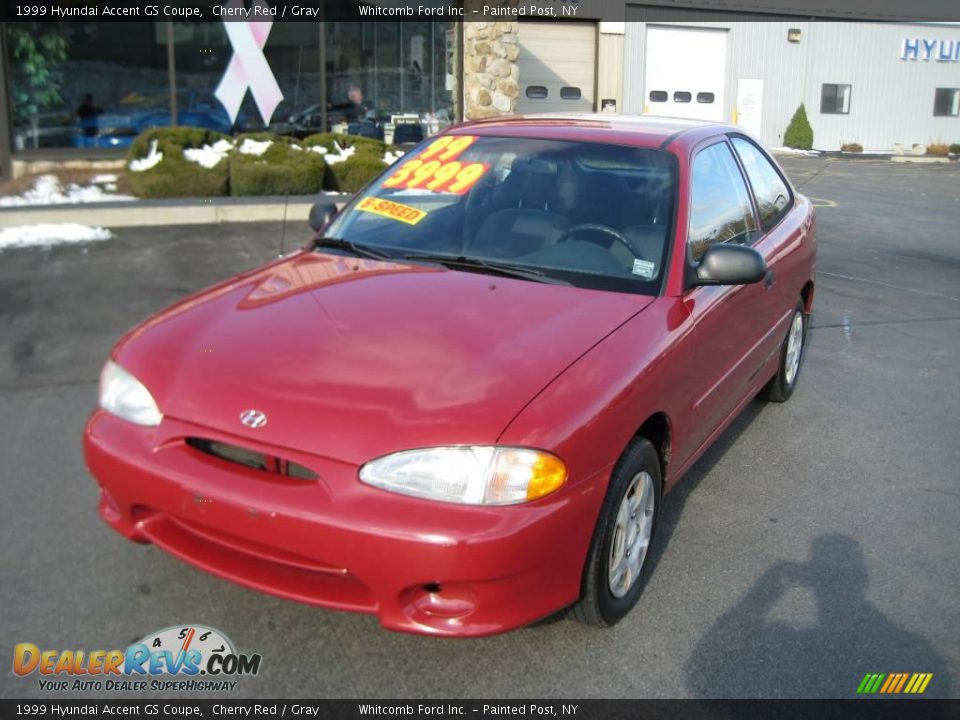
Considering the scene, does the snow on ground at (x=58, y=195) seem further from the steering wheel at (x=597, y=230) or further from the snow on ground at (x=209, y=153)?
the steering wheel at (x=597, y=230)

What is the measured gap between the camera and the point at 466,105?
1532 centimetres

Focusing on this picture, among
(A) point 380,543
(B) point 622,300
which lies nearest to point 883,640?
(B) point 622,300

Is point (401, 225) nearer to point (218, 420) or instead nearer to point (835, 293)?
point (218, 420)

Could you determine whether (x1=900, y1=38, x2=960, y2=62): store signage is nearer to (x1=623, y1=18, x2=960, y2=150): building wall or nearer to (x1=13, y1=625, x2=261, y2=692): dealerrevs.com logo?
(x1=623, y1=18, x2=960, y2=150): building wall

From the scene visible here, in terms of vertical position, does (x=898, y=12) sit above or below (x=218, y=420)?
above

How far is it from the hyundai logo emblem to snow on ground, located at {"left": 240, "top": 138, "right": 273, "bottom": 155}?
32.1ft

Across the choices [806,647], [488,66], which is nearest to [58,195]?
[488,66]

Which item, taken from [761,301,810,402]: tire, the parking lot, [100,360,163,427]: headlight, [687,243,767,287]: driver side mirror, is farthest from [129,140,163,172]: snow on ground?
[687,243,767,287]: driver side mirror

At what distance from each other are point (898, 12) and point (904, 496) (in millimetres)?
29575

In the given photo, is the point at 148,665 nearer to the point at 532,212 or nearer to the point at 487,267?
the point at 487,267

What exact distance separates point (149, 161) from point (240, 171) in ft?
4.98

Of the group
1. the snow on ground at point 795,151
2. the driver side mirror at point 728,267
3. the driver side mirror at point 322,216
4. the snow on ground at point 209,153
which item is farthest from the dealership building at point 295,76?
the driver side mirror at point 728,267

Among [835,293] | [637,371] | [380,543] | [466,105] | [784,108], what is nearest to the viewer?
[380,543]

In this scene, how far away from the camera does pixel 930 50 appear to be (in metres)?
30.5
